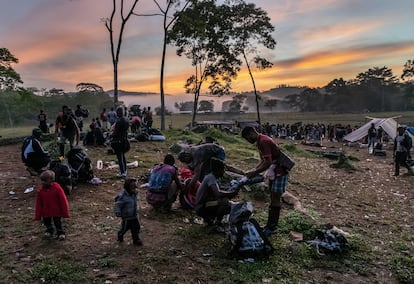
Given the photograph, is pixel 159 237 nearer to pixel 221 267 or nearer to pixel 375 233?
pixel 221 267

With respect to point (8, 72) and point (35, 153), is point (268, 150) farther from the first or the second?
point (8, 72)

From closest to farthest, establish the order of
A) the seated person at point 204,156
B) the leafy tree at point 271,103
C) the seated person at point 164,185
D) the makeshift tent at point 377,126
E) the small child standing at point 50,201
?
the small child standing at point 50,201 < the seated person at point 204,156 < the seated person at point 164,185 < the makeshift tent at point 377,126 < the leafy tree at point 271,103

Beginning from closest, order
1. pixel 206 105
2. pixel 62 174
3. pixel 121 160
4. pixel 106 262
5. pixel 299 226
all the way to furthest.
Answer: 1. pixel 106 262
2. pixel 299 226
3. pixel 62 174
4. pixel 121 160
5. pixel 206 105

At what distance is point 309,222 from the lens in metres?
6.72

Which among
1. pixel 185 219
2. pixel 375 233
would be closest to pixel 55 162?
pixel 185 219

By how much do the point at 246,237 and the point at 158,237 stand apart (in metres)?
1.46

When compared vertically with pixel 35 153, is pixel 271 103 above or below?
above

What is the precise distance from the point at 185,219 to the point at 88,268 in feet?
7.56

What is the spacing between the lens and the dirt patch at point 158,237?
15.9 feet

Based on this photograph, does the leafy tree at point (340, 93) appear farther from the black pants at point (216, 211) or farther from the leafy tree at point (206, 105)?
the black pants at point (216, 211)

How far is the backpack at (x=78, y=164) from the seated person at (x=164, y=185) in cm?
251

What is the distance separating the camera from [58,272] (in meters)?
4.62

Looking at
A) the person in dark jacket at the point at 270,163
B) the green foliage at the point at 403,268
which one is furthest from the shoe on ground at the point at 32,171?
the green foliage at the point at 403,268

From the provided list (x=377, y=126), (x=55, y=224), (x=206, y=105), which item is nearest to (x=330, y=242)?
(x=55, y=224)
